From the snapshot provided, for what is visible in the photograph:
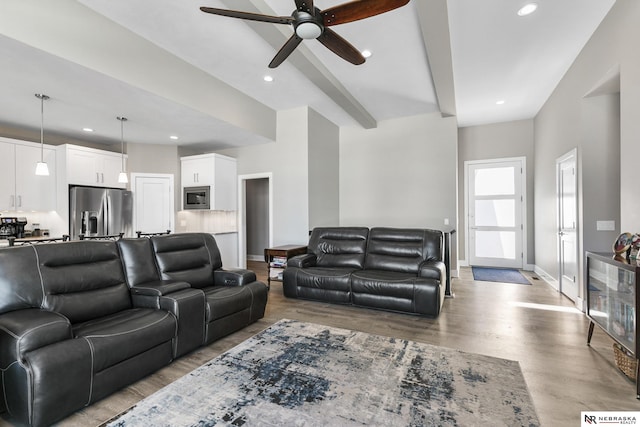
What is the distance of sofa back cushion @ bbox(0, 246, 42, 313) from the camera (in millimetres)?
1971

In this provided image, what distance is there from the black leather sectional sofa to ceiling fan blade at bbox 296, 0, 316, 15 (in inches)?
95.3

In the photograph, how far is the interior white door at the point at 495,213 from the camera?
20.9 ft

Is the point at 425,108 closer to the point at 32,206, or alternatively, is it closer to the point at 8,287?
the point at 8,287

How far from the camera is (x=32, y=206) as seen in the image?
4.72 meters

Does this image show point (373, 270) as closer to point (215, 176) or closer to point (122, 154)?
point (215, 176)

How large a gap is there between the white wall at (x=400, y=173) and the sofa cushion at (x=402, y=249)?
6.56 ft

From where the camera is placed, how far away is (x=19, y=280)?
2.04 meters

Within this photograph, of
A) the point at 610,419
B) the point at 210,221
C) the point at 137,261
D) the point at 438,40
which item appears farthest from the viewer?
the point at 210,221

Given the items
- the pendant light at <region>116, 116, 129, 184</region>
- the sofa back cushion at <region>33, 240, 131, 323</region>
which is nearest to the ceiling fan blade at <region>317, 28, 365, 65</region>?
the sofa back cushion at <region>33, 240, 131, 323</region>

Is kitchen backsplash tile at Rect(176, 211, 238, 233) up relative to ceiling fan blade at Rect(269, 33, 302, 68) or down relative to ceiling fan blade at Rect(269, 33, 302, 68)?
down

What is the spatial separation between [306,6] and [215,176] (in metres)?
4.28

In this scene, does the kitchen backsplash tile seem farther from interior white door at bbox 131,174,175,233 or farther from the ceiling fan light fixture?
the ceiling fan light fixture

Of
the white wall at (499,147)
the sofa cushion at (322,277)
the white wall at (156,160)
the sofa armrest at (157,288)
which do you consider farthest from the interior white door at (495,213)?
the white wall at (156,160)

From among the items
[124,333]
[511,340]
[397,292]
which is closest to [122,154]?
[124,333]
